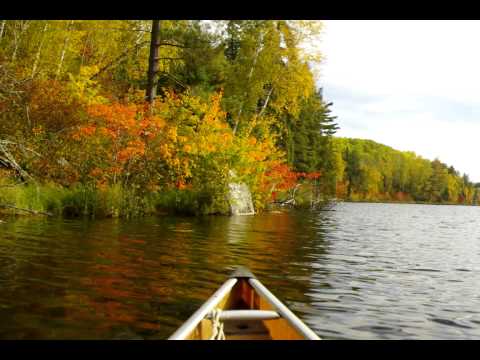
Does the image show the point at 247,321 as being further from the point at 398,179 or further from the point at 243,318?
the point at 398,179

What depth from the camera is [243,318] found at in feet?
16.0

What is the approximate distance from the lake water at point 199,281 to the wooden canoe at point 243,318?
25.4 inches

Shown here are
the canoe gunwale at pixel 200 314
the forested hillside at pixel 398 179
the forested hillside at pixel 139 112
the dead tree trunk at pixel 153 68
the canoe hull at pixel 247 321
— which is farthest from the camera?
the forested hillside at pixel 398 179

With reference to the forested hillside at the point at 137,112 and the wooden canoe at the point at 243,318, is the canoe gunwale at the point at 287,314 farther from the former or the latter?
the forested hillside at the point at 137,112

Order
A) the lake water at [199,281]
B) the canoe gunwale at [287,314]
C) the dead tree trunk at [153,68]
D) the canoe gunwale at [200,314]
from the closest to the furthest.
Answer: the canoe gunwale at [200,314], the canoe gunwale at [287,314], the lake water at [199,281], the dead tree trunk at [153,68]

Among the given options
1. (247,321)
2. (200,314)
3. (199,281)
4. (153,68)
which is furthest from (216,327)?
(153,68)

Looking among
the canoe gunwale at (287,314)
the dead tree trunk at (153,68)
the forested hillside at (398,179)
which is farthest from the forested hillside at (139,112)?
the forested hillside at (398,179)

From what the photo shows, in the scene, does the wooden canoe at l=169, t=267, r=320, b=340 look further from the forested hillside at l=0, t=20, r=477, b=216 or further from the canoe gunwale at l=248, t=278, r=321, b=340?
the forested hillside at l=0, t=20, r=477, b=216

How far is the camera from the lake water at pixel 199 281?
18.4 ft

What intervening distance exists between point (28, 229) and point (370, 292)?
878 centimetres

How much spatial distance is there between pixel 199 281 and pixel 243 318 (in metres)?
2.99

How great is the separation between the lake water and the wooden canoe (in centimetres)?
65

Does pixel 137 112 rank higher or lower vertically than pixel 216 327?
higher
